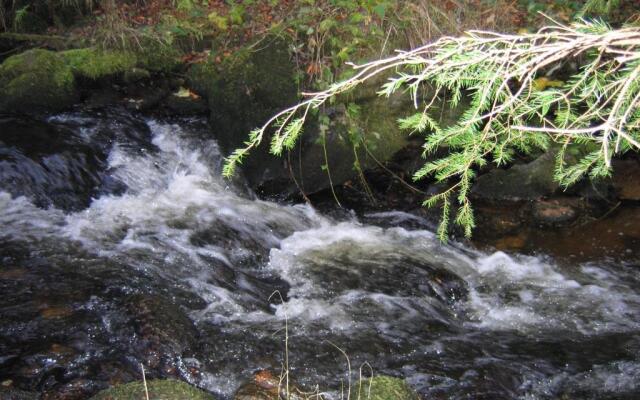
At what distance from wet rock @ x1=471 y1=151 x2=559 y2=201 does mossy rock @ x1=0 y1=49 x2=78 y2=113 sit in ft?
19.4

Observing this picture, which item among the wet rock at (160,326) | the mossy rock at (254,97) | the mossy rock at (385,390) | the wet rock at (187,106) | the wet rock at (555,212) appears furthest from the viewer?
the wet rock at (187,106)

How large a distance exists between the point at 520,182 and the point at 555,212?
575 mm

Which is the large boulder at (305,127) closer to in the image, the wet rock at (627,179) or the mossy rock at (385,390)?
the wet rock at (627,179)

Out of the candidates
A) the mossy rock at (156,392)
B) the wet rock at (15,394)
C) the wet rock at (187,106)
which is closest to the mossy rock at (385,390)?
the mossy rock at (156,392)

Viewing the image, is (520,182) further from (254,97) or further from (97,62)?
(97,62)

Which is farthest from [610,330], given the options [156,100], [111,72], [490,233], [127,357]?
[111,72]

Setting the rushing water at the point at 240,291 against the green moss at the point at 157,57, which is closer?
the rushing water at the point at 240,291

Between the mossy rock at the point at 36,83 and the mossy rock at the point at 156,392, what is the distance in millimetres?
5708

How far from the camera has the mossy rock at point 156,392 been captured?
3018 mm

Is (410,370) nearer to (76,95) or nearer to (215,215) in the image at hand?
(215,215)

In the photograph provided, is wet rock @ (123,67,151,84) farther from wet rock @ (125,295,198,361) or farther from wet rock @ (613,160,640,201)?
wet rock @ (613,160,640,201)

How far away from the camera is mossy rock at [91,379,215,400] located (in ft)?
9.90

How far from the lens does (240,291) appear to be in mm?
5039

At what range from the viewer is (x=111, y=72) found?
805 cm
